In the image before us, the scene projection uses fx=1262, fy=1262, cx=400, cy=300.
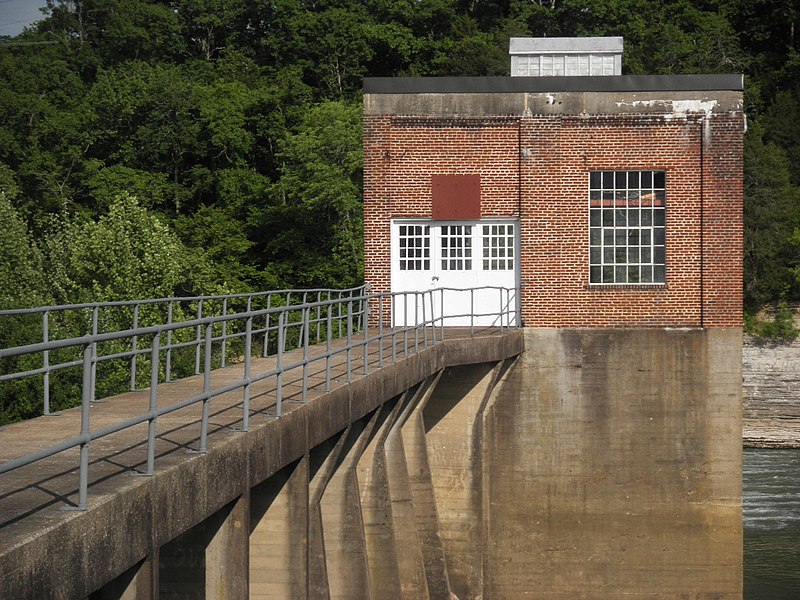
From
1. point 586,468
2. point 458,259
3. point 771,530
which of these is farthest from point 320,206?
point 586,468

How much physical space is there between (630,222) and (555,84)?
2859mm

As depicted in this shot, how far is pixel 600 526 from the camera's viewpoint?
73.5ft

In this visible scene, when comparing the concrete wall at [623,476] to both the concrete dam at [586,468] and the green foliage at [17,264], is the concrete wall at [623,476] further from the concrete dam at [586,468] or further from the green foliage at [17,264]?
the green foliage at [17,264]

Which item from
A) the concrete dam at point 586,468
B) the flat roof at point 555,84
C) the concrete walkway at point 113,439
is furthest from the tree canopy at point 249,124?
the concrete walkway at point 113,439

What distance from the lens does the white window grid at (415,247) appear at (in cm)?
2353

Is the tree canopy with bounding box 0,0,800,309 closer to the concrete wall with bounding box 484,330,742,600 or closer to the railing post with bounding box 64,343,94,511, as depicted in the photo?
the concrete wall with bounding box 484,330,742,600

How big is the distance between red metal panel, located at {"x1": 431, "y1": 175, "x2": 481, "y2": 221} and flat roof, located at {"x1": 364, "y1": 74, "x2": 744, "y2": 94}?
161 centimetres

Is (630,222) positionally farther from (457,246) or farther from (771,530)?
(771,530)

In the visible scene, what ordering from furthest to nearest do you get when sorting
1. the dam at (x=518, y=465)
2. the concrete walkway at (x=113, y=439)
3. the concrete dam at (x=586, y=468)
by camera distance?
1. the concrete dam at (x=586, y=468)
2. the dam at (x=518, y=465)
3. the concrete walkway at (x=113, y=439)

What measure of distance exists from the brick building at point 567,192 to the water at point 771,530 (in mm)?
8971

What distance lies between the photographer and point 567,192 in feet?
75.5

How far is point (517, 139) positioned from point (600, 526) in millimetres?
7133

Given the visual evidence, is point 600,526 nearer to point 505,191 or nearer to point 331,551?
point 505,191

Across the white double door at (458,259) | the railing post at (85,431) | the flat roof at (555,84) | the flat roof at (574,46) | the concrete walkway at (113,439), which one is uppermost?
the flat roof at (574,46)
